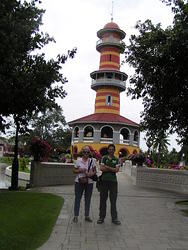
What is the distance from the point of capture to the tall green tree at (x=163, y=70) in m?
14.4

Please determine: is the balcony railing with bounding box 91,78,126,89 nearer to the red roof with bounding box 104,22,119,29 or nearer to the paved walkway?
the red roof with bounding box 104,22,119,29

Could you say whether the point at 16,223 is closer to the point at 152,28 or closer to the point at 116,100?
the point at 152,28

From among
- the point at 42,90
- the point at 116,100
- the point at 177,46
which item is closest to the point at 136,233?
the point at 42,90

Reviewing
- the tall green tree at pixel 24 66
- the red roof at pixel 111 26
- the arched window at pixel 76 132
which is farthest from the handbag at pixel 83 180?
the arched window at pixel 76 132

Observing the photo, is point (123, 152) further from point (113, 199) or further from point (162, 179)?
point (113, 199)

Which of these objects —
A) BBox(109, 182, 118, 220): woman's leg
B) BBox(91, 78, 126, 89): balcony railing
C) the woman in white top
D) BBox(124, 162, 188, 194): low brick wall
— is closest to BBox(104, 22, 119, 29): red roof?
BBox(91, 78, 126, 89): balcony railing

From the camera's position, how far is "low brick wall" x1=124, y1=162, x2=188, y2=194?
1931 centimetres

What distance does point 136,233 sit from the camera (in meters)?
8.02

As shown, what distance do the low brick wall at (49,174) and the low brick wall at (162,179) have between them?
12.3ft

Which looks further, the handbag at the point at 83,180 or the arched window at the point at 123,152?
the arched window at the point at 123,152

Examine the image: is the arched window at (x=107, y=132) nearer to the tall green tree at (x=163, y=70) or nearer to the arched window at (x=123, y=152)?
the arched window at (x=123, y=152)

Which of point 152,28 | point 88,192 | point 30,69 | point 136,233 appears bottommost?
point 136,233

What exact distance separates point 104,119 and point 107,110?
2.37m

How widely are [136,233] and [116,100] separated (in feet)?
172
